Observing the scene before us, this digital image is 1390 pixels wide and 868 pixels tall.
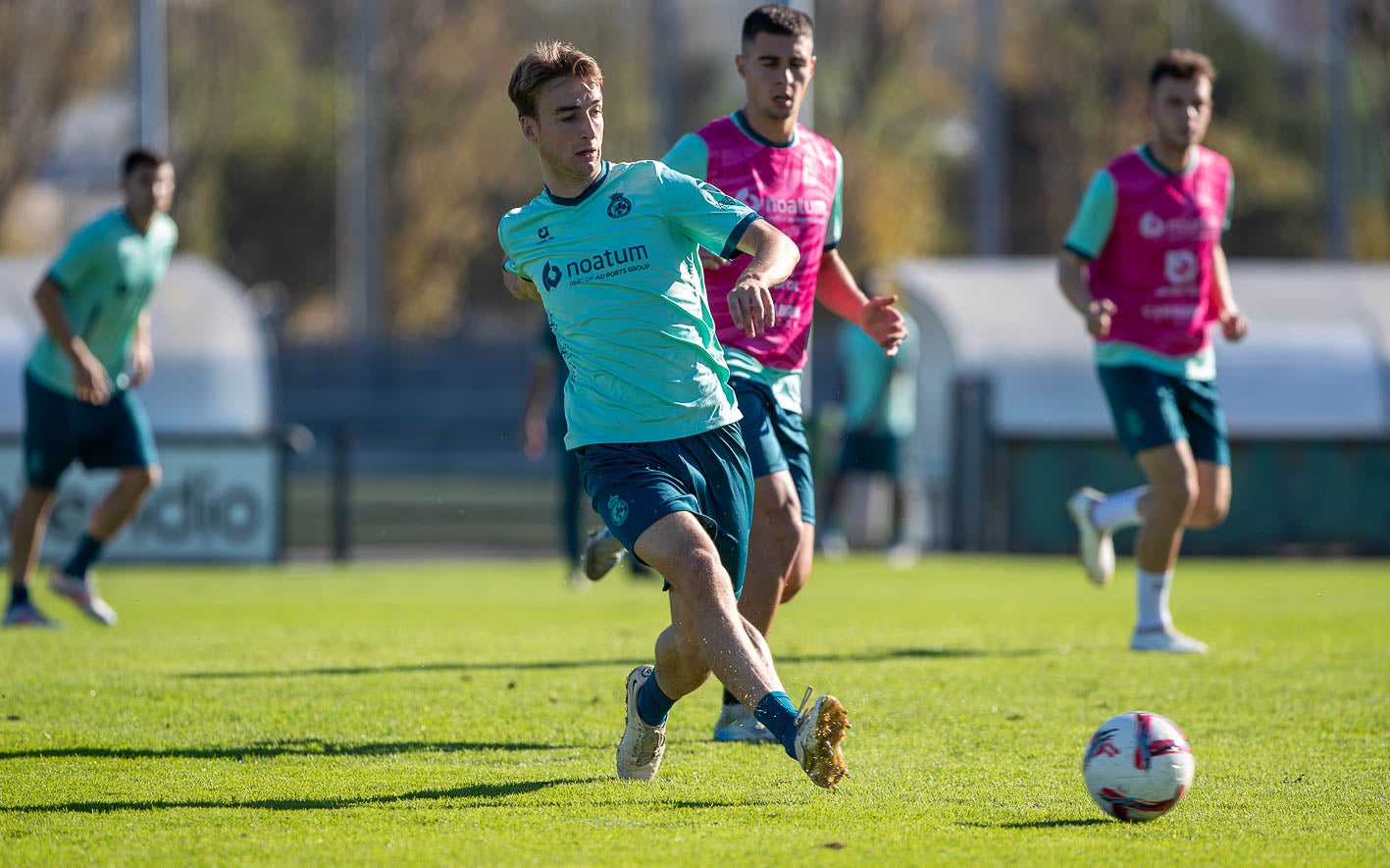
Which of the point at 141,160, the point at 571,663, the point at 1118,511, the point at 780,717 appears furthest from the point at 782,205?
the point at 141,160

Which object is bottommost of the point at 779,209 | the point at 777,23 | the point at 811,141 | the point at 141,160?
the point at 779,209

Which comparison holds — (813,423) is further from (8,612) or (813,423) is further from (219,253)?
(219,253)

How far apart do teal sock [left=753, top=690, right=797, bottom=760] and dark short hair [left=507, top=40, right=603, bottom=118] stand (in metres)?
1.82

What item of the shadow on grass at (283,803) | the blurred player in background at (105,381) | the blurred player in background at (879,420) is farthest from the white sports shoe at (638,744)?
the blurred player in background at (879,420)

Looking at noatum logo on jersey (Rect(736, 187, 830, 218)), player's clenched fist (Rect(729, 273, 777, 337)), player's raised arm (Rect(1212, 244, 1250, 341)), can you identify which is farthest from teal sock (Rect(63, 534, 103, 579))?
player's clenched fist (Rect(729, 273, 777, 337))

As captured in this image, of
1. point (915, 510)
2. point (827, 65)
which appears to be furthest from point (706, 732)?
point (827, 65)

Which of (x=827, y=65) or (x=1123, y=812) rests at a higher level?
(x=827, y=65)

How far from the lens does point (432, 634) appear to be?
9.77m

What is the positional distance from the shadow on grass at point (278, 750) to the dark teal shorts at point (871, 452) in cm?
1027

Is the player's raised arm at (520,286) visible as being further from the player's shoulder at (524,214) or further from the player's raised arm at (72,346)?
the player's raised arm at (72,346)

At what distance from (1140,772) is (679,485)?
1.48 m

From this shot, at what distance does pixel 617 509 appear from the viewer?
5191mm

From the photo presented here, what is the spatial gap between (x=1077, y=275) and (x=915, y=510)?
1141cm

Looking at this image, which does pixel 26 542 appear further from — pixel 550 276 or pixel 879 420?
pixel 879 420
